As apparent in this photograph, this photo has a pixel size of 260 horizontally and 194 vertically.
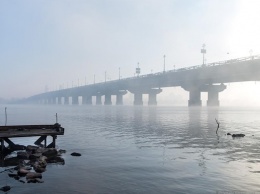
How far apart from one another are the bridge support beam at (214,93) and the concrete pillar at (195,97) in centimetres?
590

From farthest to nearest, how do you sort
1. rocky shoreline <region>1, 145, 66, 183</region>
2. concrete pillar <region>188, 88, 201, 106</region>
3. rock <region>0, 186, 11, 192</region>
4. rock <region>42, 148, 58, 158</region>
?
concrete pillar <region>188, 88, 201, 106</region> → rock <region>42, 148, 58, 158</region> → rocky shoreline <region>1, 145, 66, 183</region> → rock <region>0, 186, 11, 192</region>

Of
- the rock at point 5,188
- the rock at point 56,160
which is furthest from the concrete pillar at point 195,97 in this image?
the rock at point 5,188

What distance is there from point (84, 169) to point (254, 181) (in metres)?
10.5

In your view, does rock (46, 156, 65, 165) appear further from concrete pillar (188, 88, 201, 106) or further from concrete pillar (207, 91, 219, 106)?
concrete pillar (207, 91, 219, 106)

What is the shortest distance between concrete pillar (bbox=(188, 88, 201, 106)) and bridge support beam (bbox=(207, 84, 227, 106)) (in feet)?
19.3

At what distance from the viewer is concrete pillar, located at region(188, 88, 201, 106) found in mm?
157363

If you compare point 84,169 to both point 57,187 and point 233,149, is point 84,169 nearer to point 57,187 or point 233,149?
point 57,187

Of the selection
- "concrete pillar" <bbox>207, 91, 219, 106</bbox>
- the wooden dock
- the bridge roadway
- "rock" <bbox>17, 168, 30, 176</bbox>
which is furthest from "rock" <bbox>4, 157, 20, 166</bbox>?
"concrete pillar" <bbox>207, 91, 219, 106</bbox>

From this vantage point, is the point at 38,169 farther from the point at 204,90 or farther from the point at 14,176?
the point at 204,90

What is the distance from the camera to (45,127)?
94.7 feet

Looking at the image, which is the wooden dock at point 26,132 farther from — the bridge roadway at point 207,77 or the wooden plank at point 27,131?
the bridge roadway at point 207,77

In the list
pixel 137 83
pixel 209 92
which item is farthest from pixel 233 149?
pixel 137 83

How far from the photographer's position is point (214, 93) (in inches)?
6122

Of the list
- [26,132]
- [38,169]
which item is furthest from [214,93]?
[38,169]
